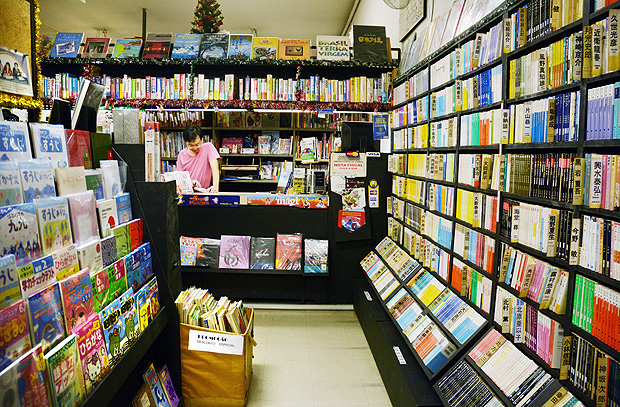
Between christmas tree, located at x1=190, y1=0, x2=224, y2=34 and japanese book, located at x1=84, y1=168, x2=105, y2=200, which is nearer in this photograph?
japanese book, located at x1=84, y1=168, x2=105, y2=200

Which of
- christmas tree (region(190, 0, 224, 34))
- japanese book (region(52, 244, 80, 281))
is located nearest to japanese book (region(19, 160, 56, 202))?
japanese book (region(52, 244, 80, 281))

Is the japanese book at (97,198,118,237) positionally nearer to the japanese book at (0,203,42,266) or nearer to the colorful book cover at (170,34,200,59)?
the japanese book at (0,203,42,266)

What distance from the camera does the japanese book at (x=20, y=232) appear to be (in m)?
1.29

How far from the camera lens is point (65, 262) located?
60.7 inches

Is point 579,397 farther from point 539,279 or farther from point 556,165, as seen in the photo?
point 556,165

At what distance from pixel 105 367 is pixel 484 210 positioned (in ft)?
6.50

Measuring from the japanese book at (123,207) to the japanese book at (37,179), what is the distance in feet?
1.49

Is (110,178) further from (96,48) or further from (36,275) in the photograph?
(96,48)

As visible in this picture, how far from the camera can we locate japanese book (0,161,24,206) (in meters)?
1.34

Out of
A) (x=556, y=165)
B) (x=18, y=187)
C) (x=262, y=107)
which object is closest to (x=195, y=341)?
(x=18, y=187)

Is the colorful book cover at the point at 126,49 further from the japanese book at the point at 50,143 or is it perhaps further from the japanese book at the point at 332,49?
the japanese book at the point at 50,143

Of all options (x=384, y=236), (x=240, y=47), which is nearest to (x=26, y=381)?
(x=384, y=236)

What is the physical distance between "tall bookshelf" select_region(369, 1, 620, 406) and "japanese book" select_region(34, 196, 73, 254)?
189cm

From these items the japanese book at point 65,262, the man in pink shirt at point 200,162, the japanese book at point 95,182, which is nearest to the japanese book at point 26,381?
the japanese book at point 65,262
